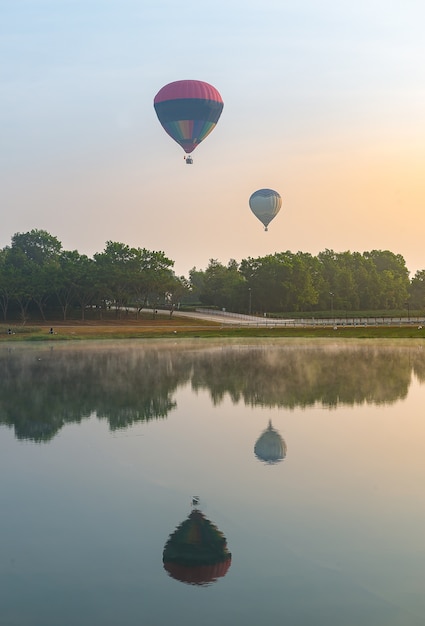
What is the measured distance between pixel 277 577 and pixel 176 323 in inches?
4649

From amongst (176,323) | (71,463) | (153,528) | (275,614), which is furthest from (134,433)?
(176,323)

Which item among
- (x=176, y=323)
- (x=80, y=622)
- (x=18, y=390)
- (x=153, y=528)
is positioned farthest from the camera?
(x=176, y=323)

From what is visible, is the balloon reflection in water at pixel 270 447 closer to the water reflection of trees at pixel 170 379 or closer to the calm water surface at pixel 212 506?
the calm water surface at pixel 212 506

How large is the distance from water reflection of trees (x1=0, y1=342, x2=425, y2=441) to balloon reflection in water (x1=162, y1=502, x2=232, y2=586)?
517 inches

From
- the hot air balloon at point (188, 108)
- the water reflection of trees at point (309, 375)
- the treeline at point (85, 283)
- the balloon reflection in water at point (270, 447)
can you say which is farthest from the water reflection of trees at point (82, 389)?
the treeline at point (85, 283)

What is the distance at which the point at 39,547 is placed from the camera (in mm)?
16625

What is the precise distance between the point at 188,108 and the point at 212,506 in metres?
66.6

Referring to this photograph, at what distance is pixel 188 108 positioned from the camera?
80750 millimetres

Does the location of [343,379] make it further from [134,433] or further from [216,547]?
[216,547]

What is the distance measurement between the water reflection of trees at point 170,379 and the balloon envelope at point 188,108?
963 inches

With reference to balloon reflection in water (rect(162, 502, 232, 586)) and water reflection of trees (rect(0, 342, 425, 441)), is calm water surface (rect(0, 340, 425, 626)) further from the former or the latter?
water reflection of trees (rect(0, 342, 425, 441))

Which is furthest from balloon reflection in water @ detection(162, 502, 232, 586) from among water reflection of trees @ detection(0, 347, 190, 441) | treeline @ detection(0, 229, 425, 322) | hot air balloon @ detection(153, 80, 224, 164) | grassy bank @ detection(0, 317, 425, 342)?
treeline @ detection(0, 229, 425, 322)

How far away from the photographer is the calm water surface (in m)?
13.8

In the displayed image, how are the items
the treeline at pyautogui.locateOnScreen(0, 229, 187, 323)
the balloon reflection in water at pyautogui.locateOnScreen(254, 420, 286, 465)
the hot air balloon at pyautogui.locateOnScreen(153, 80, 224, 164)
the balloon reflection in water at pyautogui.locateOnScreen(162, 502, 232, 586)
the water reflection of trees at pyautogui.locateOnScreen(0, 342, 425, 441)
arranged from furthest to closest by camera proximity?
1. the treeline at pyautogui.locateOnScreen(0, 229, 187, 323)
2. the hot air balloon at pyautogui.locateOnScreen(153, 80, 224, 164)
3. the water reflection of trees at pyautogui.locateOnScreen(0, 342, 425, 441)
4. the balloon reflection in water at pyautogui.locateOnScreen(254, 420, 286, 465)
5. the balloon reflection in water at pyautogui.locateOnScreen(162, 502, 232, 586)
